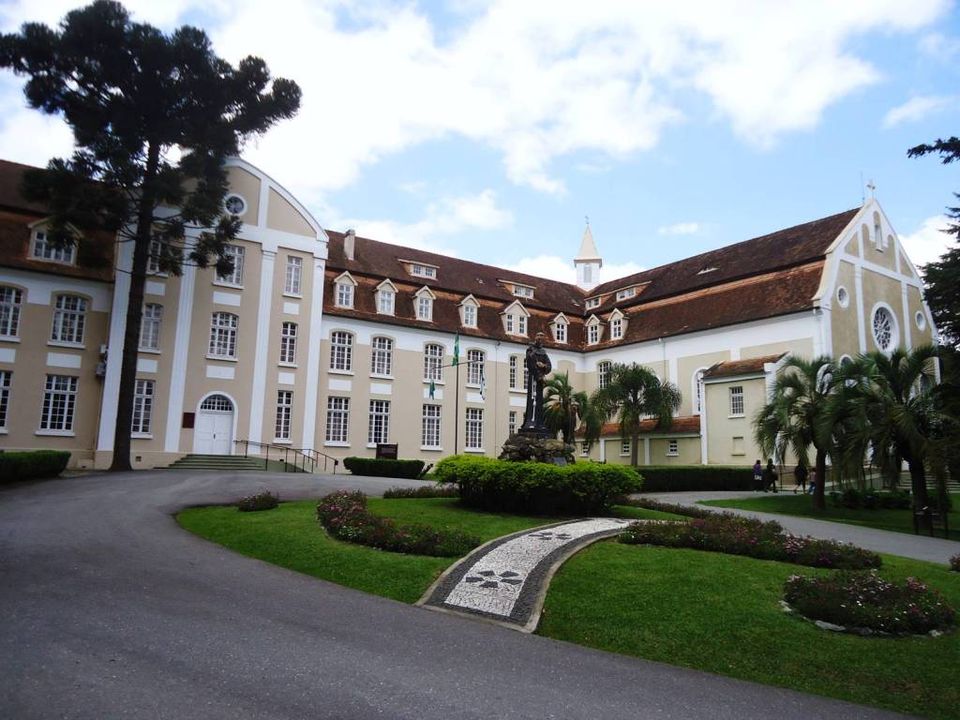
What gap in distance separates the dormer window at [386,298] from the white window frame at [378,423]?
4908 mm

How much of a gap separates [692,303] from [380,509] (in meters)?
29.3

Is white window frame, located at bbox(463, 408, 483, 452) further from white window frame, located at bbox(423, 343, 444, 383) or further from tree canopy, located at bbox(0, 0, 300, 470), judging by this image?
tree canopy, located at bbox(0, 0, 300, 470)

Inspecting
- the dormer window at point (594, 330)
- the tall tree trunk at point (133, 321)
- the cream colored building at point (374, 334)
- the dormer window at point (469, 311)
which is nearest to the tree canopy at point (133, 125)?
the tall tree trunk at point (133, 321)

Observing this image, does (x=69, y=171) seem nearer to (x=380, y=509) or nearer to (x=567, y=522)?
(x=380, y=509)

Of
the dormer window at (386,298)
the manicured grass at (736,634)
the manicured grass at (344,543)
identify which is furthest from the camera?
the dormer window at (386,298)

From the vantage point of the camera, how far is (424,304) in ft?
129

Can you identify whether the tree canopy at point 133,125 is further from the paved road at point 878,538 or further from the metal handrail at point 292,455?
the paved road at point 878,538

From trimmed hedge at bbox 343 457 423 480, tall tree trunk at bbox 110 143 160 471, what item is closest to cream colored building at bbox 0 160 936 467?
tall tree trunk at bbox 110 143 160 471

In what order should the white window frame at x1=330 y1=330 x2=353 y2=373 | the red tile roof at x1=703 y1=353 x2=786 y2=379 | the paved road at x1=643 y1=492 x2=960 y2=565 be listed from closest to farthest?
the paved road at x1=643 y1=492 x2=960 y2=565
the red tile roof at x1=703 y1=353 x2=786 y2=379
the white window frame at x1=330 y1=330 x2=353 y2=373

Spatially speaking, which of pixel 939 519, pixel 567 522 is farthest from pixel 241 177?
pixel 939 519

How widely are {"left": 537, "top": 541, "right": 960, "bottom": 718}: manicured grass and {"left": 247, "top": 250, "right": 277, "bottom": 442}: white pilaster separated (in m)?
24.0

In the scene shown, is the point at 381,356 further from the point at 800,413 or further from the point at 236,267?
the point at 800,413

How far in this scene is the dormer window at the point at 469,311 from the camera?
1597 inches

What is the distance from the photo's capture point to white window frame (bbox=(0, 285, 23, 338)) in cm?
2795
